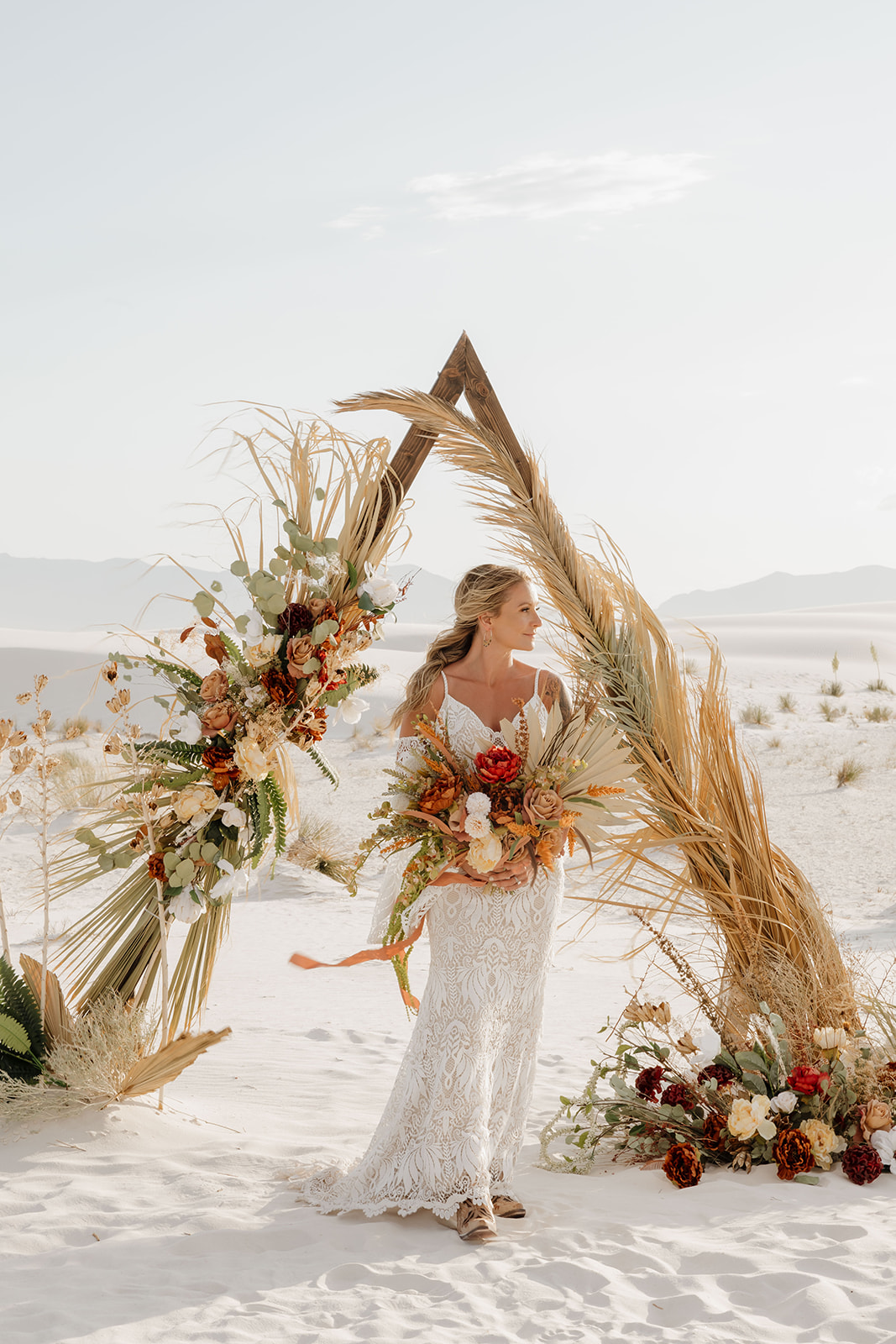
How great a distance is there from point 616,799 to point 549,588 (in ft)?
3.32

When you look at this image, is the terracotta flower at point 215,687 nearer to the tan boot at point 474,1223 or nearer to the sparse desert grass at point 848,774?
the tan boot at point 474,1223

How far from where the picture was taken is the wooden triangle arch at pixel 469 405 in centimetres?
412

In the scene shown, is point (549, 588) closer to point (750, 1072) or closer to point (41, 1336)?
point (750, 1072)

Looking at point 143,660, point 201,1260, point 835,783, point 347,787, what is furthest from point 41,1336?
point 835,783

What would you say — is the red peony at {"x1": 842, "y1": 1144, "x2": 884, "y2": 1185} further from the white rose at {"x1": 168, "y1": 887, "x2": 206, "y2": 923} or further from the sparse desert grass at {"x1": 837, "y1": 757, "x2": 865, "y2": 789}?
the sparse desert grass at {"x1": 837, "y1": 757, "x2": 865, "y2": 789}

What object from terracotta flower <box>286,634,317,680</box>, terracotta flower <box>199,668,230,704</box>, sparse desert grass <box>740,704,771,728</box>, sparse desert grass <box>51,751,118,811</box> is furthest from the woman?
sparse desert grass <box>740,704,771,728</box>

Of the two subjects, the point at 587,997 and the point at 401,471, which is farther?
the point at 587,997

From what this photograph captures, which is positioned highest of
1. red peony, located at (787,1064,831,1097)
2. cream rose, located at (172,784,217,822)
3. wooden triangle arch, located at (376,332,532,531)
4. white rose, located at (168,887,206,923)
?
wooden triangle arch, located at (376,332,532,531)

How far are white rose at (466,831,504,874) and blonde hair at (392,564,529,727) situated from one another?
22.8 inches

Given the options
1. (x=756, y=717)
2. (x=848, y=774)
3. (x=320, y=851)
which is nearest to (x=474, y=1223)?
(x=320, y=851)

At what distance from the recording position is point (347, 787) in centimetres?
1368

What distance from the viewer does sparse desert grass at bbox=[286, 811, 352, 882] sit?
1003 centimetres

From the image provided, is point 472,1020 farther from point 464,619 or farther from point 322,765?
point 464,619

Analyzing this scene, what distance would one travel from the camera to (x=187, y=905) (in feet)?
12.1
